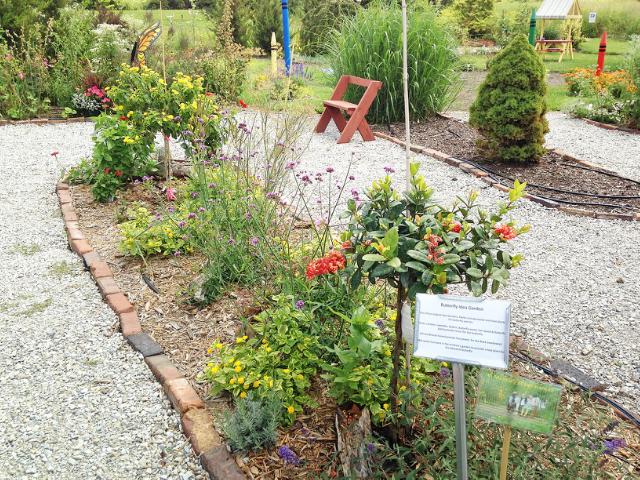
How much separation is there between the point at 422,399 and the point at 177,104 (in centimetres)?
360

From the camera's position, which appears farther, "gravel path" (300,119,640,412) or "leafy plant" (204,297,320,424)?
"gravel path" (300,119,640,412)

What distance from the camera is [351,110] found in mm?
7645

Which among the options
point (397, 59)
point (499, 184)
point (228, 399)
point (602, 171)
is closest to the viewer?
point (228, 399)

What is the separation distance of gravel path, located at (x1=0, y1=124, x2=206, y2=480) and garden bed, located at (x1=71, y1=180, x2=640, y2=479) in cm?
21

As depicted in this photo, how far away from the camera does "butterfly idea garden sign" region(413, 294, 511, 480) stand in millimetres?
1655

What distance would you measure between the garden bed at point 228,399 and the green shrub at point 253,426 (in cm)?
5

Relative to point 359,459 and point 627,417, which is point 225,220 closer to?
point 359,459

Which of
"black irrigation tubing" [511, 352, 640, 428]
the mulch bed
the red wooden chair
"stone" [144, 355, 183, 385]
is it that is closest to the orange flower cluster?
"stone" [144, 355, 183, 385]

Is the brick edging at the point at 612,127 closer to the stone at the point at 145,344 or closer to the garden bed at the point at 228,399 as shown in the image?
the garden bed at the point at 228,399

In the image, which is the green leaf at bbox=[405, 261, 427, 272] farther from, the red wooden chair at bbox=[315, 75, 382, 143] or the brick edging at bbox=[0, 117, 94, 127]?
the brick edging at bbox=[0, 117, 94, 127]

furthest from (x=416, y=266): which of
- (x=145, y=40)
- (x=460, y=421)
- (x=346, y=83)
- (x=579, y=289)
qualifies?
(x=346, y=83)

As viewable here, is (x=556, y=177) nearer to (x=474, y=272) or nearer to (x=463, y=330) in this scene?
(x=474, y=272)

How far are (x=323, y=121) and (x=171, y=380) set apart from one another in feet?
19.0

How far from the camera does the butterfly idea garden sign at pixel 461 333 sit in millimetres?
1655
